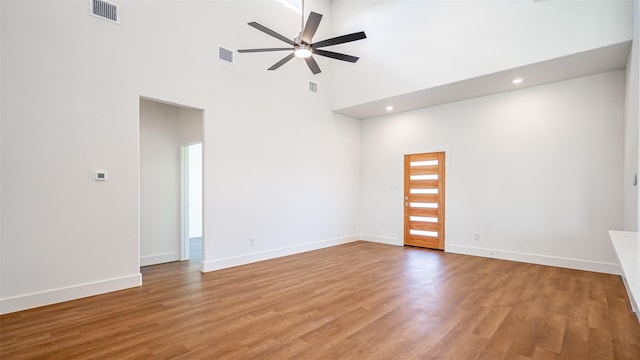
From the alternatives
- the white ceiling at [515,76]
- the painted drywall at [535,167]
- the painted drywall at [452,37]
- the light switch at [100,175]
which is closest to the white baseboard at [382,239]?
the painted drywall at [535,167]

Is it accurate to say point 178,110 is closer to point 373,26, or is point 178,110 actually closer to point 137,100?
point 137,100

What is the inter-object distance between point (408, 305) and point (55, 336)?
356 centimetres

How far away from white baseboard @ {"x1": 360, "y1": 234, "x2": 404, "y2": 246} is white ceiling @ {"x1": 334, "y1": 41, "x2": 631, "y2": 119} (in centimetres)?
319

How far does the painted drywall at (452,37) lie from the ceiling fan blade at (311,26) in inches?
120

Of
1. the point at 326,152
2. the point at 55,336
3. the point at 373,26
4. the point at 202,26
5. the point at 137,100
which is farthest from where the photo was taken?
the point at 326,152

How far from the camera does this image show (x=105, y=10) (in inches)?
157

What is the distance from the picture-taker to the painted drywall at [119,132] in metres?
3.42

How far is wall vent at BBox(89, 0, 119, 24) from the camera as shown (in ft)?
12.8

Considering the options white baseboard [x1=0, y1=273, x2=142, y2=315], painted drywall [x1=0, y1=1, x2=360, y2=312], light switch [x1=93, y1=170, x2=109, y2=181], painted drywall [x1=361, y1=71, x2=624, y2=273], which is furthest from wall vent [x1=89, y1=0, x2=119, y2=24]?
painted drywall [x1=361, y1=71, x2=624, y2=273]

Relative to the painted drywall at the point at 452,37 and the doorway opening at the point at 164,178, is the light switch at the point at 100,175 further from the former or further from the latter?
the painted drywall at the point at 452,37

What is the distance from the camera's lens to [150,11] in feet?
14.4

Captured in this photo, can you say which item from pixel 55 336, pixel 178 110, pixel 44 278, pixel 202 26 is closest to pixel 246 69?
pixel 202 26

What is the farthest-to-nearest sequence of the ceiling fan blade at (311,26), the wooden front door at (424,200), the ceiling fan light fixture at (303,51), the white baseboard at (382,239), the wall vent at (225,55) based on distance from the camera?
1. the white baseboard at (382,239)
2. the wooden front door at (424,200)
3. the wall vent at (225,55)
4. the ceiling fan light fixture at (303,51)
5. the ceiling fan blade at (311,26)

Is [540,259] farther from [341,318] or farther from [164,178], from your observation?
[164,178]
